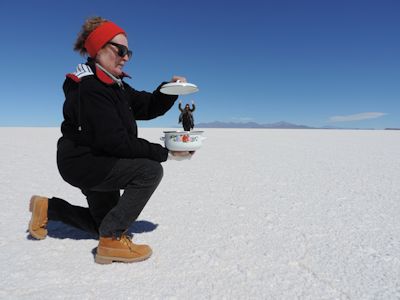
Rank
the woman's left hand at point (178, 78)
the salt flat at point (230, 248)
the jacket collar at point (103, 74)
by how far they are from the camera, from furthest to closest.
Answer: the woman's left hand at point (178, 78), the jacket collar at point (103, 74), the salt flat at point (230, 248)

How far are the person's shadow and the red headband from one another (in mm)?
1478

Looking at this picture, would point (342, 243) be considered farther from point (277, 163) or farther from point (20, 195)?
point (277, 163)

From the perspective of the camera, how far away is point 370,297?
5.64 feet

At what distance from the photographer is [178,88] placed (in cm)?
234

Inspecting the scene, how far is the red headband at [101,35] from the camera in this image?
200cm

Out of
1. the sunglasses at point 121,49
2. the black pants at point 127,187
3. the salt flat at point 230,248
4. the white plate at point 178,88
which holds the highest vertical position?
the sunglasses at point 121,49

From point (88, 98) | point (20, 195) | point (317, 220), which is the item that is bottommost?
point (20, 195)

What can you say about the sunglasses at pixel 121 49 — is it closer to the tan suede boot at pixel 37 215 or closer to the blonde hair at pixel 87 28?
the blonde hair at pixel 87 28

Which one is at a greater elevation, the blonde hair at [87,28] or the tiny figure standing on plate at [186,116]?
the blonde hair at [87,28]

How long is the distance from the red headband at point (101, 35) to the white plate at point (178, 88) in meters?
0.50

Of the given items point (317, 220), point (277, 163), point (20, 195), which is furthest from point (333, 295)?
point (277, 163)

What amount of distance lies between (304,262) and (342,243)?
0.52m

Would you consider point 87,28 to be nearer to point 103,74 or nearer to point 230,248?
point 103,74

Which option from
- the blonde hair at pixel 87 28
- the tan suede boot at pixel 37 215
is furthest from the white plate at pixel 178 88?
the tan suede boot at pixel 37 215
